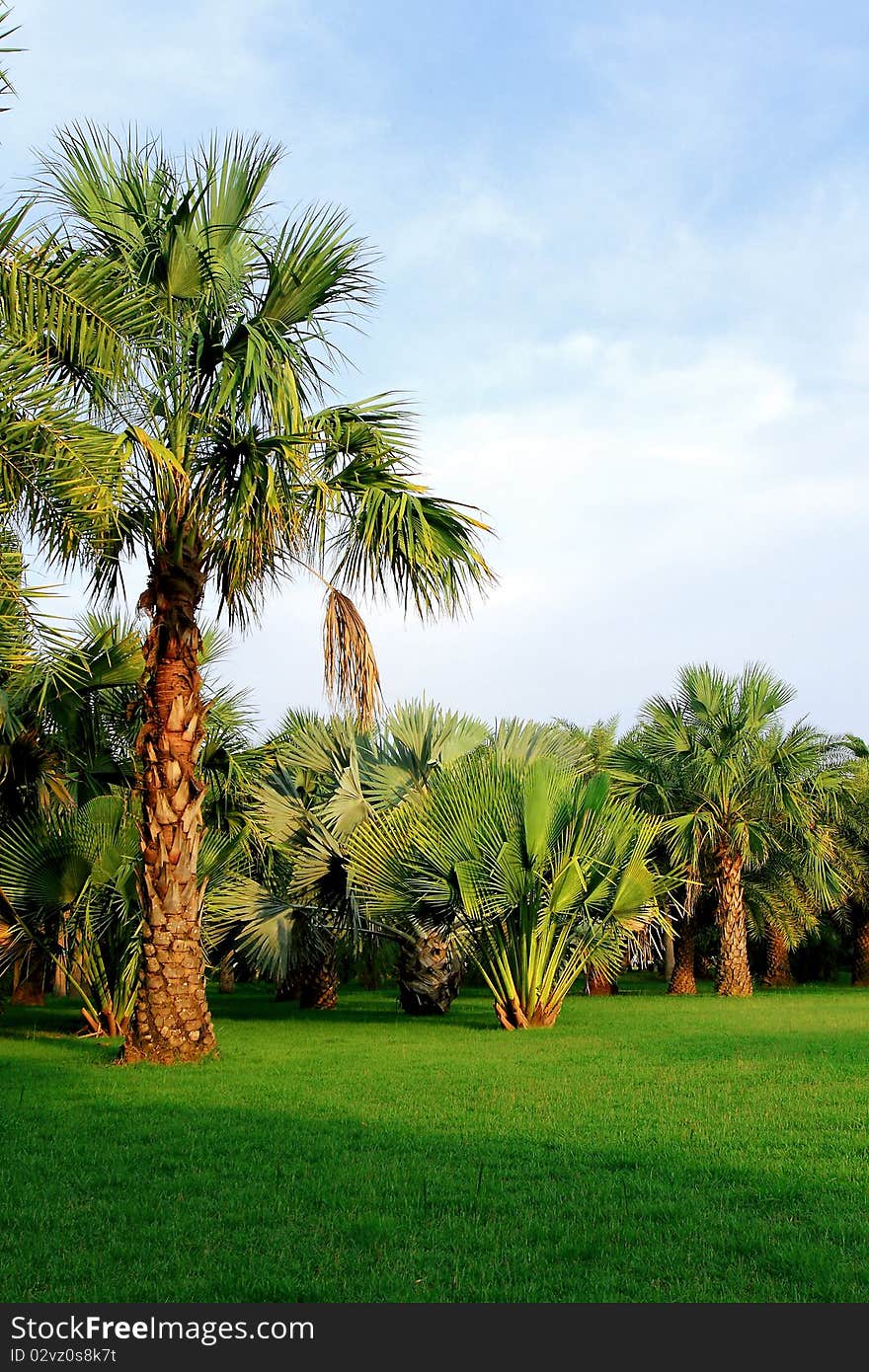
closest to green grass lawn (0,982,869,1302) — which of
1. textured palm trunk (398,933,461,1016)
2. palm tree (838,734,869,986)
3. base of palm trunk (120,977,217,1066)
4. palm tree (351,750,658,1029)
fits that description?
base of palm trunk (120,977,217,1066)

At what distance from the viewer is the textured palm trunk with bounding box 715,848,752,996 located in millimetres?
25766

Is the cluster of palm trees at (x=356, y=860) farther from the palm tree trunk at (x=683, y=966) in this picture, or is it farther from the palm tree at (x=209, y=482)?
the palm tree trunk at (x=683, y=966)

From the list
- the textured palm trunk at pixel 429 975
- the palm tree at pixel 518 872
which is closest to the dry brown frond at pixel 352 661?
the palm tree at pixel 518 872

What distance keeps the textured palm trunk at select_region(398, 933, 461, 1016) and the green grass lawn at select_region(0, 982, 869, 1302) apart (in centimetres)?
675

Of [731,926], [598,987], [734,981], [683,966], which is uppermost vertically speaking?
[731,926]

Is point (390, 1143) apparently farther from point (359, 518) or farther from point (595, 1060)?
point (359, 518)

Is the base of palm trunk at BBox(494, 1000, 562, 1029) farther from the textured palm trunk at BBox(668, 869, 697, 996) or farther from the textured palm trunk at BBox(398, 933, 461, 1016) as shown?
the textured palm trunk at BBox(668, 869, 697, 996)

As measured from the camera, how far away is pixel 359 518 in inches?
457

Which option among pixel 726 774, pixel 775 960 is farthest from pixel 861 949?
pixel 726 774

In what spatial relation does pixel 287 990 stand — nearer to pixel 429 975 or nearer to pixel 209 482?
pixel 429 975

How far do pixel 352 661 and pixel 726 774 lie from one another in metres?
15.3

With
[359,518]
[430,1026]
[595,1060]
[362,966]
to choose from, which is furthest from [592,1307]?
[362,966]

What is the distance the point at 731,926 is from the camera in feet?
85.4

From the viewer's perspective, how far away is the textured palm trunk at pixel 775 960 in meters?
31.4
